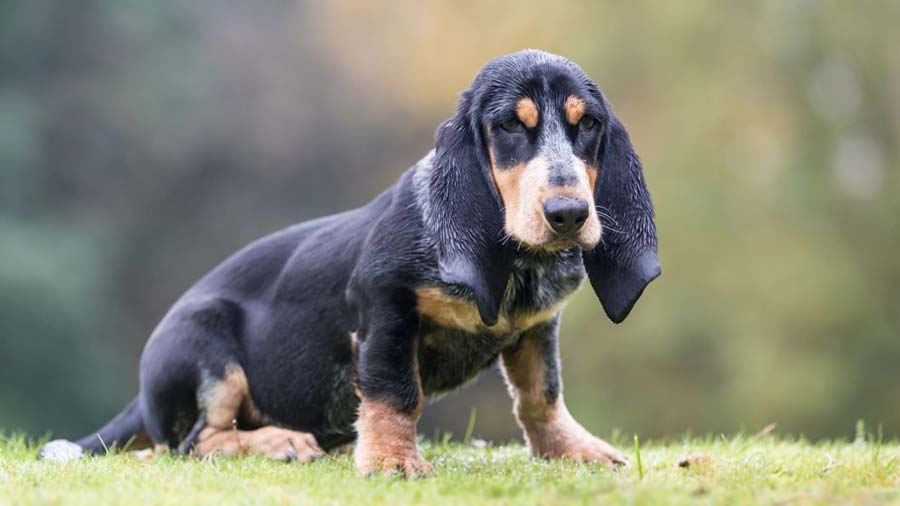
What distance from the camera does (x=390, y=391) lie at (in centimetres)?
652

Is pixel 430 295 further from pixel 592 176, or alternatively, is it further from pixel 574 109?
pixel 574 109

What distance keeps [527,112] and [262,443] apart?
8.63 ft

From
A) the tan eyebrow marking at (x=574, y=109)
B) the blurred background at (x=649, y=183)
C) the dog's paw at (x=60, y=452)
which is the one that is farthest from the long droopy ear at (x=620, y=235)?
the blurred background at (x=649, y=183)

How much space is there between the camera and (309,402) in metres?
7.74

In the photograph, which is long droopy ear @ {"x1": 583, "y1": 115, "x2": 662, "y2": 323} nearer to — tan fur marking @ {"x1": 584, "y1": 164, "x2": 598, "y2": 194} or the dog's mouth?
tan fur marking @ {"x1": 584, "y1": 164, "x2": 598, "y2": 194}

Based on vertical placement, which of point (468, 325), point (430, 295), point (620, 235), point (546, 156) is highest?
point (546, 156)

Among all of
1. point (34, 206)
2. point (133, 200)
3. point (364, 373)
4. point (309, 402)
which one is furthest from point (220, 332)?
point (133, 200)

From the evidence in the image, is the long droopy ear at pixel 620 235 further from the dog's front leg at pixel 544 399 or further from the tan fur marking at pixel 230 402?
the tan fur marking at pixel 230 402

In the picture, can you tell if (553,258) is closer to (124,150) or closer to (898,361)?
(898,361)

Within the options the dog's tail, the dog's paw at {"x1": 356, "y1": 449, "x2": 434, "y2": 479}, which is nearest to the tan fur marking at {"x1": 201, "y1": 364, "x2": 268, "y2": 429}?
the dog's tail

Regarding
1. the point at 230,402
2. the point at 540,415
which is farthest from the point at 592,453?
the point at 230,402

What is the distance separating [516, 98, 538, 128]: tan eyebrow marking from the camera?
611 cm

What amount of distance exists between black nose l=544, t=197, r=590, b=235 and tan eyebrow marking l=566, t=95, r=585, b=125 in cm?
61

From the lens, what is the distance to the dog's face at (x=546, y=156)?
5777 millimetres
